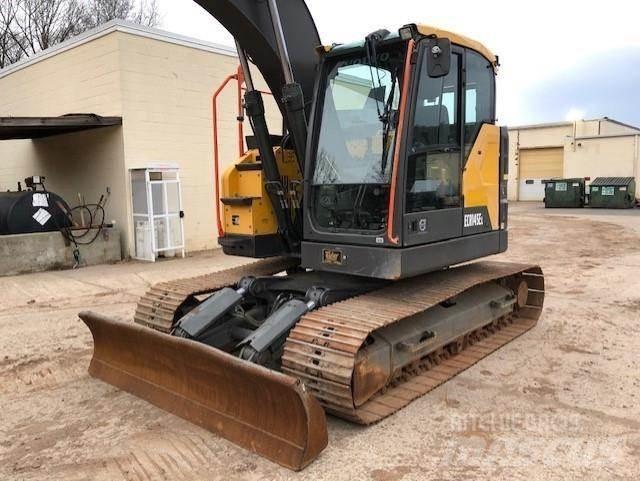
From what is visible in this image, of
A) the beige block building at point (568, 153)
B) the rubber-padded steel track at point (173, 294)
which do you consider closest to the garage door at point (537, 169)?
the beige block building at point (568, 153)

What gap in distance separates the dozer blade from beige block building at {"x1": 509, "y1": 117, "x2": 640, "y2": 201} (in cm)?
2738

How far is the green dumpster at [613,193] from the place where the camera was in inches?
951

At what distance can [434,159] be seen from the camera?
461 cm

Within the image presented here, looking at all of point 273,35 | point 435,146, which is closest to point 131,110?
point 273,35

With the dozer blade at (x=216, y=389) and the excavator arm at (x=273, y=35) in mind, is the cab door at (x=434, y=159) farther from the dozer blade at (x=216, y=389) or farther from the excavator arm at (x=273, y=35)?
the dozer blade at (x=216, y=389)

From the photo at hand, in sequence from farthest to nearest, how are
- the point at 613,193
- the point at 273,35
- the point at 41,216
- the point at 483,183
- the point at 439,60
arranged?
1. the point at 613,193
2. the point at 41,216
3. the point at 483,183
4. the point at 273,35
5. the point at 439,60

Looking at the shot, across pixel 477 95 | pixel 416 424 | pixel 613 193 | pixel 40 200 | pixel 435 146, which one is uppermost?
pixel 477 95

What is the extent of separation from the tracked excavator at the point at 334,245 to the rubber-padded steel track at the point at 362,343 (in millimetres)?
14

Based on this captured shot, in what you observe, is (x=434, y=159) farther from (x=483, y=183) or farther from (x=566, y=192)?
(x=566, y=192)

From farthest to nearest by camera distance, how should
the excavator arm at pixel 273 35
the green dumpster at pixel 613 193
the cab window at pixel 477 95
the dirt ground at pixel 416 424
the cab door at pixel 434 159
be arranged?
the green dumpster at pixel 613 193 < the cab window at pixel 477 95 < the excavator arm at pixel 273 35 < the cab door at pixel 434 159 < the dirt ground at pixel 416 424

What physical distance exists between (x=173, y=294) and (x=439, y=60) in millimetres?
2977

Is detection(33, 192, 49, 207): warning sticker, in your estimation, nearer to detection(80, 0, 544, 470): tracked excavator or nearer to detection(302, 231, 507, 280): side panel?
detection(80, 0, 544, 470): tracked excavator

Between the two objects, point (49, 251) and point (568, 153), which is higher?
point (568, 153)

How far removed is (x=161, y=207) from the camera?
11.6 meters
